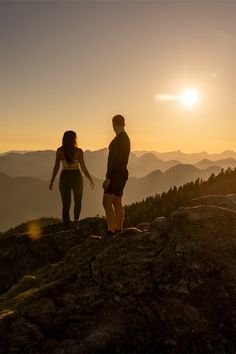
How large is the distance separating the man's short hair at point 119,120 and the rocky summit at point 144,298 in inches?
104

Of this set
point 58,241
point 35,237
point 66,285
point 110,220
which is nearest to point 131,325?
point 66,285

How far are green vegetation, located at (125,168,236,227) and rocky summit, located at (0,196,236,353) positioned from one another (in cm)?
1159

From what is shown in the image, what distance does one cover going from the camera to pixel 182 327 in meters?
5.35

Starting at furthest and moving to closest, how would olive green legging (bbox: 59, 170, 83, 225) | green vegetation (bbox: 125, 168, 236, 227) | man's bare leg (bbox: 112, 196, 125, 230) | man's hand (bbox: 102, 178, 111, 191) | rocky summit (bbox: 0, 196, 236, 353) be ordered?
green vegetation (bbox: 125, 168, 236, 227) → olive green legging (bbox: 59, 170, 83, 225) → man's bare leg (bbox: 112, 196, 125, 230) → man's hand (bbox: 102, 178, 111, 191) → rocky summit (bbox: 0, 196, 236, 353)

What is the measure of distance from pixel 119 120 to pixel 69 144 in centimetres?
294

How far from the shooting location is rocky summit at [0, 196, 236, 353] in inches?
204

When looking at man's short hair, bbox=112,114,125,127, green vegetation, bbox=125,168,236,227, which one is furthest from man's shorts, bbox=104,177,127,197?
green vegetation, bbox=125,168,236,227

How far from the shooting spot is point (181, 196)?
813 inches

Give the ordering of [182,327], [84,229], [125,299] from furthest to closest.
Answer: [84,229] < [125,299] < [182,327]

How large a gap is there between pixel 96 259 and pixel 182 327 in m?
2.22

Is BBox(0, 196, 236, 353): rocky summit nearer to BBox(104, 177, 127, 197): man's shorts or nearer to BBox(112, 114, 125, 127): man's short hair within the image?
BBox(104, 177, 127, 197): man's shorts

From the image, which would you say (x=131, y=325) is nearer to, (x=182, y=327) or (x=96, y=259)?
(x=182, y=327)

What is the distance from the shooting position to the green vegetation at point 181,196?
19.4 meters

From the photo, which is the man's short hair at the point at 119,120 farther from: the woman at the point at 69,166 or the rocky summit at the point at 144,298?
the woman at the point at 69,166
